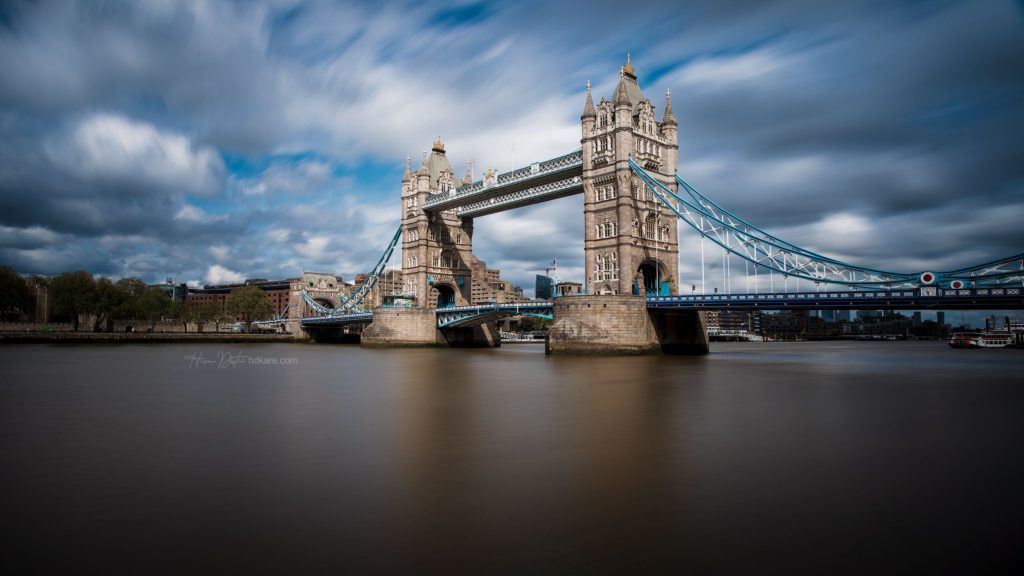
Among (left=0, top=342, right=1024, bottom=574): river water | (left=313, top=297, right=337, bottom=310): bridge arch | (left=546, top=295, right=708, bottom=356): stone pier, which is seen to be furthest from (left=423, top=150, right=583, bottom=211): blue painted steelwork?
(left=313, top=297, right=337, bottom=310): bridge arch

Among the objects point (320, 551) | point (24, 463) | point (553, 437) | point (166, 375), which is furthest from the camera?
point (166, 375)

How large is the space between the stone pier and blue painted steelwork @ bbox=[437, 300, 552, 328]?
450 cm

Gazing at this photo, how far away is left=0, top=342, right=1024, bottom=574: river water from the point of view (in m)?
4.43

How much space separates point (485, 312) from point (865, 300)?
2357 cm

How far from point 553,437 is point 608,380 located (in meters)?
9.09

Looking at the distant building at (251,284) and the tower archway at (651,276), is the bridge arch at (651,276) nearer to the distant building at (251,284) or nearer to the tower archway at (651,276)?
the tower archway at (651,276)

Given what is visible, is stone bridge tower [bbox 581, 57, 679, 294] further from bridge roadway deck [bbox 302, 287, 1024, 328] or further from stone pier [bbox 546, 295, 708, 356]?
bridge roadway deck [bbox 302, 287, 1024, 328]

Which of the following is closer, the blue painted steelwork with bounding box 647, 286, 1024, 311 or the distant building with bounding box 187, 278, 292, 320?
the blue painted steelwork with bounding box 647, 286, 1024, 311

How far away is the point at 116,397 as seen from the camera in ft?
46.1

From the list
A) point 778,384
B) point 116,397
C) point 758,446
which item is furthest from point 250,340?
point 758,446

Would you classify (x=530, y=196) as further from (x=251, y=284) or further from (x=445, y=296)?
(x=251, y=284)

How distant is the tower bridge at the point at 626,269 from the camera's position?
83.1 ft

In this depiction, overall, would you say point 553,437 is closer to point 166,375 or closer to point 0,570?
point 0,570

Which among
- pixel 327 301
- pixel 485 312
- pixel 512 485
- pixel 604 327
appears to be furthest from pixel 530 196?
pixel 327 301
